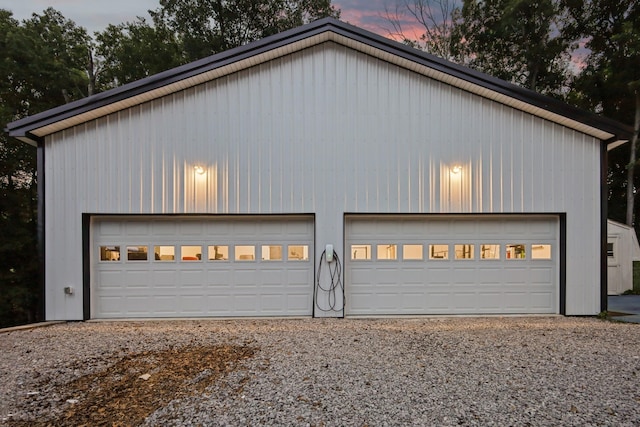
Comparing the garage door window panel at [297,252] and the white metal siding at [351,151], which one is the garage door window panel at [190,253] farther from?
the garage door window panel at [297,252]

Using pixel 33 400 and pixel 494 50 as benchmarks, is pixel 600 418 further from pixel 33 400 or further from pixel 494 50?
pixel 494 50

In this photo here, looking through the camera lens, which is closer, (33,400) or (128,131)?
(33,400)

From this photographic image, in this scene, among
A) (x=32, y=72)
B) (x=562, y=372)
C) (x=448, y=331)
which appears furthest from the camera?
(x=32, y=72)

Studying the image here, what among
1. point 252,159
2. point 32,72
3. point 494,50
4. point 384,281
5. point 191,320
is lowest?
point 191,320

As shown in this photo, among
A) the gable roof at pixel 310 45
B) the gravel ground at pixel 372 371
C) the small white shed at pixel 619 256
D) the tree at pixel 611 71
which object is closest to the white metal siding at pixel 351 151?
the gable roof at pixel 310 45

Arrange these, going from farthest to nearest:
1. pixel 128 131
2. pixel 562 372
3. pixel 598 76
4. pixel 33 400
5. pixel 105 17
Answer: pixel 105 17
pixel 598 76
pixel 128 131
pixel 562 372
pixel 33 400

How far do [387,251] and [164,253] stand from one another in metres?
4.46

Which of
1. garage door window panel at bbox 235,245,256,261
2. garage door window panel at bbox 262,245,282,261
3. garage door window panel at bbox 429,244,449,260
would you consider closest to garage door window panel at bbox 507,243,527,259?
garage door window panel at bbox 429,244,449,260

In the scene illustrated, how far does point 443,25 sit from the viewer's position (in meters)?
17.3

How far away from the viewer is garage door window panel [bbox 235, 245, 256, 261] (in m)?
7.09

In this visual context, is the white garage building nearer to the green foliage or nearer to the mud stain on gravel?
the mud stain on gravel

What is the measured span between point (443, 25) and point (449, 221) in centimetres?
1416

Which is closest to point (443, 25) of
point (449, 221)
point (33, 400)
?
point (449, 221)

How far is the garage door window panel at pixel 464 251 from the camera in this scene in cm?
718
